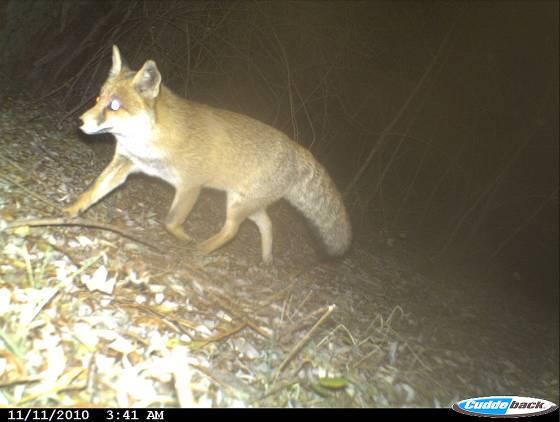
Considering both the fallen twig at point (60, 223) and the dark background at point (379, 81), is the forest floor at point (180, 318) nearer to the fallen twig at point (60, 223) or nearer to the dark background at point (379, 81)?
the fallen twig at point (60, 223)

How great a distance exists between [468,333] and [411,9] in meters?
7.21

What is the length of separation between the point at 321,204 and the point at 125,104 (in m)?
2.89

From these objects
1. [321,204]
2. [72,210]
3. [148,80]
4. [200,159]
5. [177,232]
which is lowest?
[177,232]

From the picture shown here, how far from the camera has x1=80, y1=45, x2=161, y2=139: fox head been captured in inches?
138

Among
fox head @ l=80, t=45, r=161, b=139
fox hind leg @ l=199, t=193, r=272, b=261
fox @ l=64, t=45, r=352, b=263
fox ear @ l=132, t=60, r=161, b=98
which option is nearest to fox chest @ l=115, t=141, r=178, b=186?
fox @ l=64, t=45, r=352, b=263

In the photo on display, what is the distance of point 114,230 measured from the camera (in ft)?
12.4

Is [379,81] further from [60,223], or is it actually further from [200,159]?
[60,223]

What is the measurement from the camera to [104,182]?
411 cm

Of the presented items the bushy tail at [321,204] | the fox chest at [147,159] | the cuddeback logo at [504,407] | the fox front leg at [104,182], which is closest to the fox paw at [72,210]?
the fox front leg at [104,182]

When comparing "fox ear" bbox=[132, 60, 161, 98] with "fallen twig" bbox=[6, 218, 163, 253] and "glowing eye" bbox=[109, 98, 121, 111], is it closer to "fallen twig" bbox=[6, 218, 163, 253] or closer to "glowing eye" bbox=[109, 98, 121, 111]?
"glowing eye" bbox=[109, 98, 121, 111]

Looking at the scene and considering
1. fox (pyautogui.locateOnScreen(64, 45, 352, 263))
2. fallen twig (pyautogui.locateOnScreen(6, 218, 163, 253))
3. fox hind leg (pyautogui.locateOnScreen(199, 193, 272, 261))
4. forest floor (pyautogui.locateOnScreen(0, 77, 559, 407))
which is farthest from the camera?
fox hind leg (pyautogui.locateOnScreen(199, 193, 272, 261))

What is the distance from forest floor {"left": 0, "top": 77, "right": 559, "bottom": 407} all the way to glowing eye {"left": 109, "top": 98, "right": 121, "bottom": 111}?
1119mm

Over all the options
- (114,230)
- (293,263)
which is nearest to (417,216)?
(293,263)

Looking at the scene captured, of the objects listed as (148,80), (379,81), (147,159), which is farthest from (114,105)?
(379,81)
